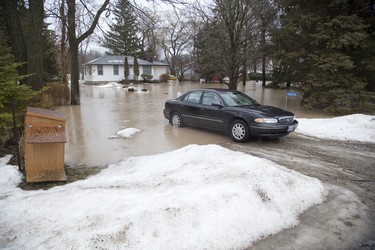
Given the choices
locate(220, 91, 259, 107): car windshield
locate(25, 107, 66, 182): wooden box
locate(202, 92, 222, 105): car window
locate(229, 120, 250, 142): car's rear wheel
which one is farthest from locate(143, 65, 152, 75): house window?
locate(25, 107, 66, 182): wooden box

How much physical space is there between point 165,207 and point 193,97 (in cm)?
640

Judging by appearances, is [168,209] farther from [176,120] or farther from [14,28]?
[14,28]

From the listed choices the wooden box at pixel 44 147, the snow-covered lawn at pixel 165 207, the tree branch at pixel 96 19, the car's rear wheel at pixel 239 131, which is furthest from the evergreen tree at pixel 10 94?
the tree branch at pixel 96 19

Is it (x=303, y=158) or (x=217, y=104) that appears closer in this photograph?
(x=303, y=158)

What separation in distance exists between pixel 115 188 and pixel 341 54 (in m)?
13.2

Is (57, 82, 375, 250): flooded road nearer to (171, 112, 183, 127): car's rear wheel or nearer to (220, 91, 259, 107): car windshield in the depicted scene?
(171, 112, 183, 127): car's rear wheel

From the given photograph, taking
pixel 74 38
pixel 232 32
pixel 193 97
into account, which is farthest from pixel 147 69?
pixel 193 97

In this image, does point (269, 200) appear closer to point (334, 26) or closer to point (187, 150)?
point (187, 150)

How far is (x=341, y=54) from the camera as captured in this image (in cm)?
1390

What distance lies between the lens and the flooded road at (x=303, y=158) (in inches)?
138

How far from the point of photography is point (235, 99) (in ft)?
29.2

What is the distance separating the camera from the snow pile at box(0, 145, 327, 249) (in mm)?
3154

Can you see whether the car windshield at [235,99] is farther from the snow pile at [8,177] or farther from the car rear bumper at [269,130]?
the snow pile at [8,177]

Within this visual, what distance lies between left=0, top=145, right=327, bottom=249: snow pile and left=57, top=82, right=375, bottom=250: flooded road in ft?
0.83
